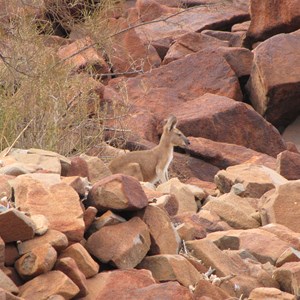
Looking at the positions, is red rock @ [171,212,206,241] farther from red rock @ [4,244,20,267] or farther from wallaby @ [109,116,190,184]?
wallaby @ [109,116,190,184]

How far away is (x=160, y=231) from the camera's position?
8.13 m

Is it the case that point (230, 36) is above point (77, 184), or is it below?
below

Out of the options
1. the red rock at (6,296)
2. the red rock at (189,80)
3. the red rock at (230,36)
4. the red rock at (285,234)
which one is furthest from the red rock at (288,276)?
the red rock at (230,36)

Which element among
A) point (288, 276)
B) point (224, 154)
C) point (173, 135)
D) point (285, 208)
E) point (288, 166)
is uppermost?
point (288, 276)

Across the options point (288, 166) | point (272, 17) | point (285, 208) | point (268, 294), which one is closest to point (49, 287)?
point (268, 294)

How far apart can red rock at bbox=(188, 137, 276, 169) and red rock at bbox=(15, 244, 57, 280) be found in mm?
10320

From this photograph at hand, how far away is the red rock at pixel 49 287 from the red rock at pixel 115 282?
0.24 metres

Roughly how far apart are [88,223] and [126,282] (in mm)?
721

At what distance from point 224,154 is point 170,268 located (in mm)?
9867

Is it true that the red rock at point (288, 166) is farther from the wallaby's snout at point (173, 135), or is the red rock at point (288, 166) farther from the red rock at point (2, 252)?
the red rock at point (2, 252)

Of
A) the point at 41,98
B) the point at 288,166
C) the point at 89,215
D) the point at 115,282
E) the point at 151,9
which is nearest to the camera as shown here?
the point at 115,282

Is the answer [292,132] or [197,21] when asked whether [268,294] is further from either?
[197,21]

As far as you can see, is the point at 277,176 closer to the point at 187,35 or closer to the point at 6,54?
the point at 6,54

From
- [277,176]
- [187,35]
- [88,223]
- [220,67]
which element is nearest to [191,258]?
[88,223]
